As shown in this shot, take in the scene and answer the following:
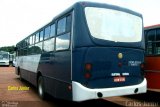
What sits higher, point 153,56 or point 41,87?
point 153,56

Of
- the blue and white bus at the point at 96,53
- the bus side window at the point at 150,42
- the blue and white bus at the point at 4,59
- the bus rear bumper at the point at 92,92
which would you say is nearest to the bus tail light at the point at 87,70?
the blue and white bus at the point at 96,53

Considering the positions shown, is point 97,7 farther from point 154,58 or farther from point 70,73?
point 154,58

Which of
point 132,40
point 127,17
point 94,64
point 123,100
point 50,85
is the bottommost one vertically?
point 123,100

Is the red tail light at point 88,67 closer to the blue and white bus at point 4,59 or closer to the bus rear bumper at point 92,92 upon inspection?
the bus rear bumper at point 92,92

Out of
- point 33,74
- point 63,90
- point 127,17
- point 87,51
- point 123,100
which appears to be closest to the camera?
point 87,51

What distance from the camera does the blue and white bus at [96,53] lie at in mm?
7062

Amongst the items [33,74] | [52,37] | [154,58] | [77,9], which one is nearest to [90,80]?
[77,9]

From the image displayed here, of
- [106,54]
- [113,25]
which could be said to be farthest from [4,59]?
[106,54]

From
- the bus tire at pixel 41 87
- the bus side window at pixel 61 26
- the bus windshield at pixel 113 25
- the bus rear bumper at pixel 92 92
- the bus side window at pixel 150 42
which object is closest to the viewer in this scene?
the bus rear bumper at pixel 92 92

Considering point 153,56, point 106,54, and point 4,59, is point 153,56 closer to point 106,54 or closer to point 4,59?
point 106,54

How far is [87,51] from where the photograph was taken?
23.3ft

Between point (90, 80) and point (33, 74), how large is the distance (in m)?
5.64

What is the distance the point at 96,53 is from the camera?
7.25 meters

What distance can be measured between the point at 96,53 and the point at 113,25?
1.07 m
